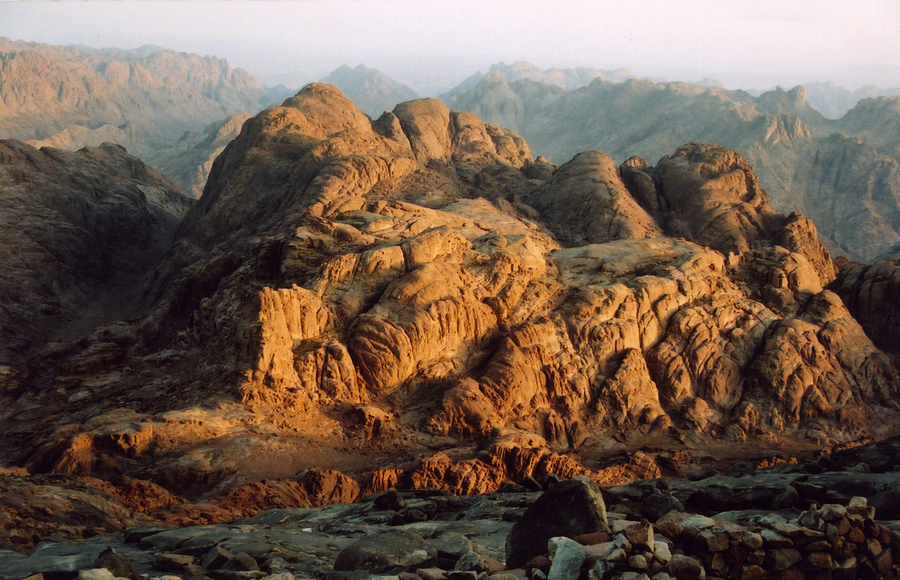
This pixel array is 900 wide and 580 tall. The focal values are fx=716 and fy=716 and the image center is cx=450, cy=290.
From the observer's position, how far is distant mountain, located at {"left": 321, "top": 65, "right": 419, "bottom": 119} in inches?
6491

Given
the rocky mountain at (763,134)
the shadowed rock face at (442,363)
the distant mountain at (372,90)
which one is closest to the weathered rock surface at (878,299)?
the shadowed rock face at (442,363)

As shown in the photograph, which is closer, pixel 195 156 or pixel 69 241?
pixel 69 241

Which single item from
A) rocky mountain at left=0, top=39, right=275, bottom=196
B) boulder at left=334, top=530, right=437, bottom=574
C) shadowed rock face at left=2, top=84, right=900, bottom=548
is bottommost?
shadowed rock face at left=2, top=84, right=900, bottom=548

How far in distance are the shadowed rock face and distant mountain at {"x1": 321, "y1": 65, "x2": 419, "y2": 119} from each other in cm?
13483

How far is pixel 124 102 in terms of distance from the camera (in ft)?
437

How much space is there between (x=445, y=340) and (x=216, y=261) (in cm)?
1363

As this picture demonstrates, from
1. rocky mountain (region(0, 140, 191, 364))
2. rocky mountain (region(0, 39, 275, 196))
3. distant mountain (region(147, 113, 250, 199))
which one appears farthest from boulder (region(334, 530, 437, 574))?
rocky mountain (region(0, 39, 275, 196))

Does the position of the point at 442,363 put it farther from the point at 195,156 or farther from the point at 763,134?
the point at 195,156

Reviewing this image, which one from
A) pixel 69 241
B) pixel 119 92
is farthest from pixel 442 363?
pixel 119 92

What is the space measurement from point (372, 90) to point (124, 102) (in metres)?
59.1

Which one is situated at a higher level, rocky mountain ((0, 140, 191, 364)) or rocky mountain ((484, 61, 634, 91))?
rocky mountain ((484, 61, 634, 91))

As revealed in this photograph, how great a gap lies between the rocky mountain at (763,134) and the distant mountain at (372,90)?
3629 cm

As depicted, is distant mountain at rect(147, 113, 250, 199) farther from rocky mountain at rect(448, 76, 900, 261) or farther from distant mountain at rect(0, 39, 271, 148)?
rocky mountain at rect(448, 76, 900, 261)

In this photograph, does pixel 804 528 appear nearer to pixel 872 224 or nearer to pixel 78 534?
pixel 78 534
